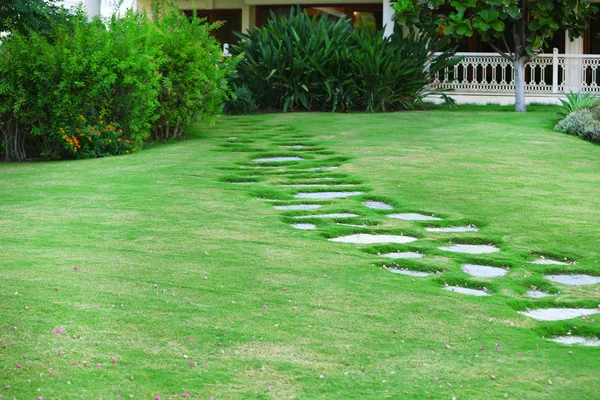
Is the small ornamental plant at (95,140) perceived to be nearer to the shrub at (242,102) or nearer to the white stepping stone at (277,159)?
the white stepping stone at (277,159)

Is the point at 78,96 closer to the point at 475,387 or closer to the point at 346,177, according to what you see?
the point at 346,177

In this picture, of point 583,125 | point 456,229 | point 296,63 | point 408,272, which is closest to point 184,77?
point 296,63

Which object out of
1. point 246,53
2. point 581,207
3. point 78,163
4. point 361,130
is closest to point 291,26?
point 246,53

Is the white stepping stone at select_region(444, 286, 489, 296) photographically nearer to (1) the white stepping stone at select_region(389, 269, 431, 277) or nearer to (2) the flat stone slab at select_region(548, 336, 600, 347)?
(1) the white stepping stone at select_region(389, 269, 431, 277)

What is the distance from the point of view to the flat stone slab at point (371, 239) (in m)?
7.49

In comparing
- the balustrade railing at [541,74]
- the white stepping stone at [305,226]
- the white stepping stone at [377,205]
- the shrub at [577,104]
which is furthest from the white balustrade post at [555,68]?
the white stepping stone at [305,226]

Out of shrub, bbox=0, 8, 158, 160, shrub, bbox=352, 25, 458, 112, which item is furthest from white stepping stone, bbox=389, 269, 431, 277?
shrub, bbox=352, 25, 458, 112

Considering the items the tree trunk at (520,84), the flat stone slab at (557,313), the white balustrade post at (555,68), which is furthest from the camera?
the white balustrade post at (555,68)

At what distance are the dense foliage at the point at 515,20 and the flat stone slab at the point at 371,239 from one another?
36.3 feet

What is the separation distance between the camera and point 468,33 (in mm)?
18344

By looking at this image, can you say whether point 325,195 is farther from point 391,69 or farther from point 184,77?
point 391,69

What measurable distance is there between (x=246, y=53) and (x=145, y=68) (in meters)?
5.89

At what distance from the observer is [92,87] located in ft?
40.0

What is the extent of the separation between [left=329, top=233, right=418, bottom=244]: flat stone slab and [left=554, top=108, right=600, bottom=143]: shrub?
776 cm
